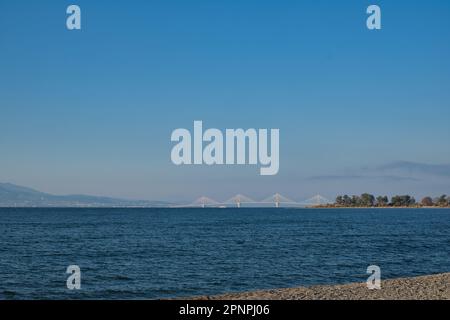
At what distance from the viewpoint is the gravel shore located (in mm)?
17688

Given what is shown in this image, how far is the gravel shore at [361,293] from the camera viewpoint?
696 inches

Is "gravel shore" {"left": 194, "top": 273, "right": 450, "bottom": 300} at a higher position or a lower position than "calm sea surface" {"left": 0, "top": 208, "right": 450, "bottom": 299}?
higher

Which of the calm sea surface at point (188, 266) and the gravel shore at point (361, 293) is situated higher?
the gravel shore at point (361, 293)

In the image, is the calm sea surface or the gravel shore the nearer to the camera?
the gravel shore

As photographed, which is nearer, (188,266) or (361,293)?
(361,293)

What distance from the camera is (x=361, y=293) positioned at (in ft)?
60.7

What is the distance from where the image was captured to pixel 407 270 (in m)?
33.8

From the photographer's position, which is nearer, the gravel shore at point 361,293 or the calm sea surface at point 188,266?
the gravel shore at point 361,293

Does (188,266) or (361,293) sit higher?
(361,293)
